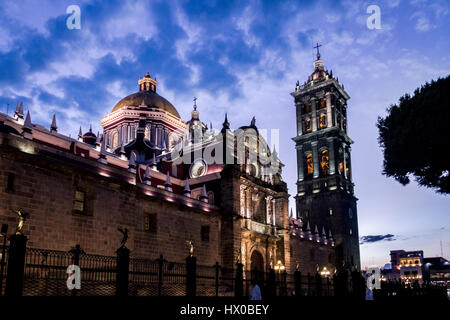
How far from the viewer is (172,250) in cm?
2630

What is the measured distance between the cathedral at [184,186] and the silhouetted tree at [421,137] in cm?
1179

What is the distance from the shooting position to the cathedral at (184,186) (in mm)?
19156

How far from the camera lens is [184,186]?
111ft

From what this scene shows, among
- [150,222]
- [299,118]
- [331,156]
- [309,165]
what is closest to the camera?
[150,222]

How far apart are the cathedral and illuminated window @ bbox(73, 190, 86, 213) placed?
7cm

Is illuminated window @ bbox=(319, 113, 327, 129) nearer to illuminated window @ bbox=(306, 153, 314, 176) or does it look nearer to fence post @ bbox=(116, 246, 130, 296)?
illuminated window @ bbox=(306, 153, 314, 176)

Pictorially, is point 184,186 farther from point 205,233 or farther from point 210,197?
point 205,233

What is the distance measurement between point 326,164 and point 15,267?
47608mm

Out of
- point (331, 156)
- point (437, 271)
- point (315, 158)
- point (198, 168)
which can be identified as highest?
point (315, 158)

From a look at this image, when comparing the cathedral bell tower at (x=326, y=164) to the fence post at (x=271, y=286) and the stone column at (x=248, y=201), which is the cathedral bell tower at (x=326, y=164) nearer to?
the stone column at (x=248, y=201)

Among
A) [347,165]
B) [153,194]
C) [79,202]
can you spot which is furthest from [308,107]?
[79,202]
